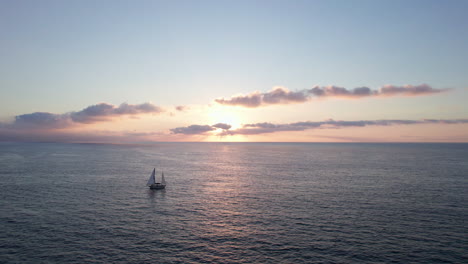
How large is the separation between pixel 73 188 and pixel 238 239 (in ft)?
239

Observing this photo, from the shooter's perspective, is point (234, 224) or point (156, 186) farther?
point (156, 186)

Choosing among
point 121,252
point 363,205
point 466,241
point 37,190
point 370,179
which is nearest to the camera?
point 121,252

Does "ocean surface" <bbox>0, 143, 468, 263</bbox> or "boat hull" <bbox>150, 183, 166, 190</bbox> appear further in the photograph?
"boat hull" <bbox>150, 183, 166, 190</bbox>

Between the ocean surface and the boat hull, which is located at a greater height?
the boat hull

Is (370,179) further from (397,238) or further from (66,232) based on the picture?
(66,232)

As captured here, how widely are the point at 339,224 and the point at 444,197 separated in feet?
155

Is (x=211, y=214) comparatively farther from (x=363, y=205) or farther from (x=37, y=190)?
(x=37, y=190)

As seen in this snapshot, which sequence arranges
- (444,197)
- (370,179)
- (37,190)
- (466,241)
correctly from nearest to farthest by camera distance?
(466,241), (444,197), (37,190), (370,179)

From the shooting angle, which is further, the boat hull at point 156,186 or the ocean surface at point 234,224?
the boat hull at point 156,186

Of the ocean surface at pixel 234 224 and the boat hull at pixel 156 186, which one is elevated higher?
the boat hull at pixel 156 186

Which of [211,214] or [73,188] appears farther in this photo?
[73,188]

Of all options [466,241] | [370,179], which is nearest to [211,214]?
[466,241]

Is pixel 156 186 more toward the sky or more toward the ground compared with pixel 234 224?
more toward the sky

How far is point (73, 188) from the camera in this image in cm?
9862
